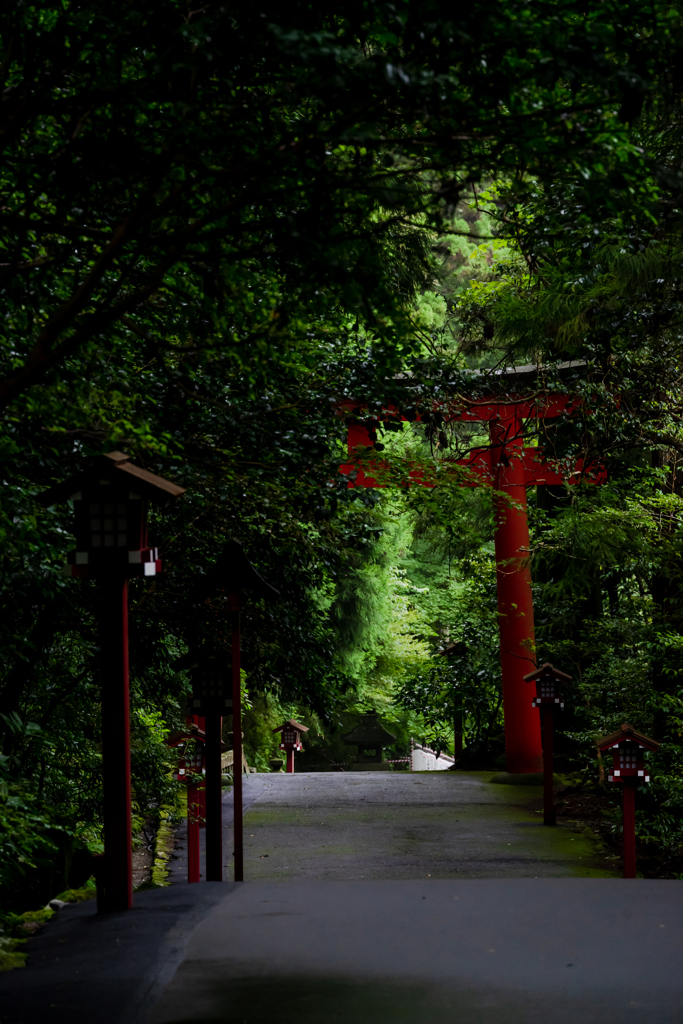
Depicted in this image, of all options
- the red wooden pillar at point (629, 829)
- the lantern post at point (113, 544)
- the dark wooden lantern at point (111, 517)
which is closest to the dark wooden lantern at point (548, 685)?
the red wooden pillar at point (629, 829)

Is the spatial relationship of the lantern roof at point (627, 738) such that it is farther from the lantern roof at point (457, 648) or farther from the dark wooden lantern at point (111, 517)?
the lantern roof at point (457, 648)

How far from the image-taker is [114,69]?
359 centimetres

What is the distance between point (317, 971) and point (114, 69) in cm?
347

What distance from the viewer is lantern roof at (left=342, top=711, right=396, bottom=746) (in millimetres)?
18953

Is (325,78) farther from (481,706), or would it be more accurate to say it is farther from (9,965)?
(481,706)

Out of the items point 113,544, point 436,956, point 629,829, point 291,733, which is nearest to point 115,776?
point 113,544

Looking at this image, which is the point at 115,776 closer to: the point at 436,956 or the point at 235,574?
the point at 436,956

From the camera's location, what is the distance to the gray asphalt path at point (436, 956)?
3.43m

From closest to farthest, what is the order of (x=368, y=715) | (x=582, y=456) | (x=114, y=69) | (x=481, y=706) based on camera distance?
(x=114, y=69), (x=582, y=456), (x=481, y=706), (x=368, y=715)

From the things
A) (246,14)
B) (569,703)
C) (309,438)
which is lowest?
(569,703)

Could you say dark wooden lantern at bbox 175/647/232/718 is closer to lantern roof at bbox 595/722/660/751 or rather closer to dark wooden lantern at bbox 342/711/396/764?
lantern roof at bbox 595/722/660/751

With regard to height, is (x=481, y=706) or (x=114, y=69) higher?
(x=114, y=69)

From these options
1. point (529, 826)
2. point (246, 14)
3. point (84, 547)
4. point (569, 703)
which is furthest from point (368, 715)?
point (246, 14)

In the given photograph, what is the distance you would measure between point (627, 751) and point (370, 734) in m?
11.9
